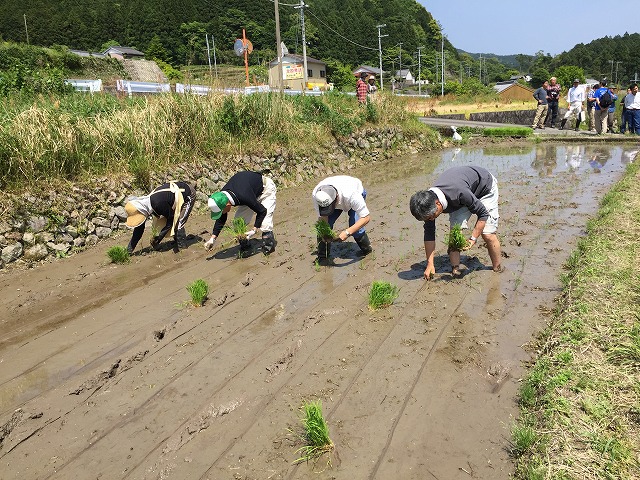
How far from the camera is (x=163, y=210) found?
6.30m

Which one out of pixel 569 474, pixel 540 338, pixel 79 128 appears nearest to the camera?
pixel 569 474

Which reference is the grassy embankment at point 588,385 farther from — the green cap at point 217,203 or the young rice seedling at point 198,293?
the green cap at point 217,203

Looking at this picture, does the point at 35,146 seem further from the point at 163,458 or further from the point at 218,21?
the point at 218,21

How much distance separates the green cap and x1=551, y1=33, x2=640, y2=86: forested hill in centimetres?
10695

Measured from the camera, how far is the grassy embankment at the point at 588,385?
2.38 m

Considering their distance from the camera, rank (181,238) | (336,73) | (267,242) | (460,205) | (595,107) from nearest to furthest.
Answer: (460,205) < (267,242) < (181,238) < (595,107) < (336,73)

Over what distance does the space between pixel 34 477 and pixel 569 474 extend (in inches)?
114

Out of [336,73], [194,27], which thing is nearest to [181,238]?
[336,73]

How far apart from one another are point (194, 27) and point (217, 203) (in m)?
73.5

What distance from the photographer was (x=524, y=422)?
2.77 meters

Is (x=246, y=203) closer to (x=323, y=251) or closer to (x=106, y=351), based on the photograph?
(x=323, y=251)

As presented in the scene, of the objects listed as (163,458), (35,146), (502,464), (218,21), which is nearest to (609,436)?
(502,464)

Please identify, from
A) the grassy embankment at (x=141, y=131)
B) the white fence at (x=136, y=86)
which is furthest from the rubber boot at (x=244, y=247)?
the white fence at (x=136, y=86)

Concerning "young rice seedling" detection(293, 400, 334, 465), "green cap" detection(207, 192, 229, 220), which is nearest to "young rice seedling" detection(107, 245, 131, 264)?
"green cap" detection(207, 192, 229, 220)
